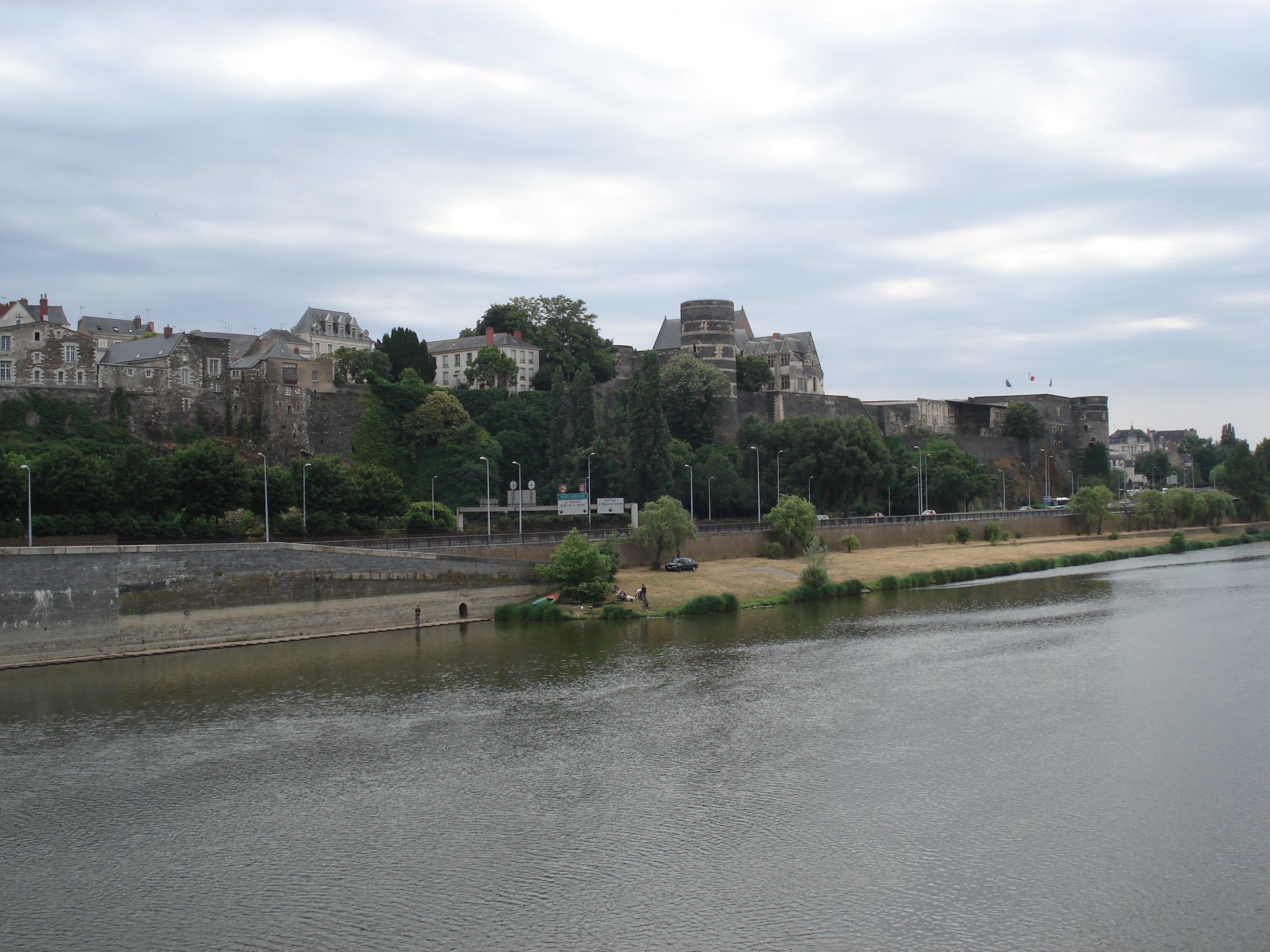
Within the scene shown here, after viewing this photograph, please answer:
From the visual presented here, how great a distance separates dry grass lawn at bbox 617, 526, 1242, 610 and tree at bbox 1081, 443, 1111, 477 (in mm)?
Result: 33428

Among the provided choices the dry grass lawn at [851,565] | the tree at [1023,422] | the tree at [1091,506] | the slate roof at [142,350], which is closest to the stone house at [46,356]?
the slate roof at [142,350]

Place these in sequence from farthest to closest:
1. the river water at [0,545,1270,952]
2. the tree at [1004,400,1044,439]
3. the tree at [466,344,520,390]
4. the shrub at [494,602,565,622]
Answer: the tree at [1004,400,1044,439] → the tree at [466,344,520,390] → the shrub at [494,602,565,622] → the river water at [0,545,1270,952]

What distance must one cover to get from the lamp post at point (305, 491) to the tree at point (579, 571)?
38.4 ft

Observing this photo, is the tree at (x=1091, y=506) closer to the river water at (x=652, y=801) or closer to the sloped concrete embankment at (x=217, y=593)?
the river water at (x=652, y=801)

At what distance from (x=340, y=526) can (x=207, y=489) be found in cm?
671

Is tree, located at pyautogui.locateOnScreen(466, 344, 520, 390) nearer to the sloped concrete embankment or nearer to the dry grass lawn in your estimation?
the dry grass lawn

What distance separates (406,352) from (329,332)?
27781 mm

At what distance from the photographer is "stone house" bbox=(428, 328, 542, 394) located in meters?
82.6

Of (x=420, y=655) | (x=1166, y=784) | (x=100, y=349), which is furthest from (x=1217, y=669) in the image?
(x=100, y=349)

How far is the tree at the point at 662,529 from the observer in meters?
53.2

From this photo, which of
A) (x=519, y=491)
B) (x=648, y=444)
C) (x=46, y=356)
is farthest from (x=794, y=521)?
(x=46, y=356)

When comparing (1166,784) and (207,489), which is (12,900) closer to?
(1166,784)

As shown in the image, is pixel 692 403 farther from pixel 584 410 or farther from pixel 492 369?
pixel 492 369

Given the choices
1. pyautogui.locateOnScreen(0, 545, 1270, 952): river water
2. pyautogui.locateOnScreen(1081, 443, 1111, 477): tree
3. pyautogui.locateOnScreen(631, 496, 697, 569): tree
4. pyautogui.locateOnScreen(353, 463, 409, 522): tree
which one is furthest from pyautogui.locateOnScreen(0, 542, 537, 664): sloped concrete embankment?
pyautogui.locateOnScreen(1081, 443, 1111, 477): tree
